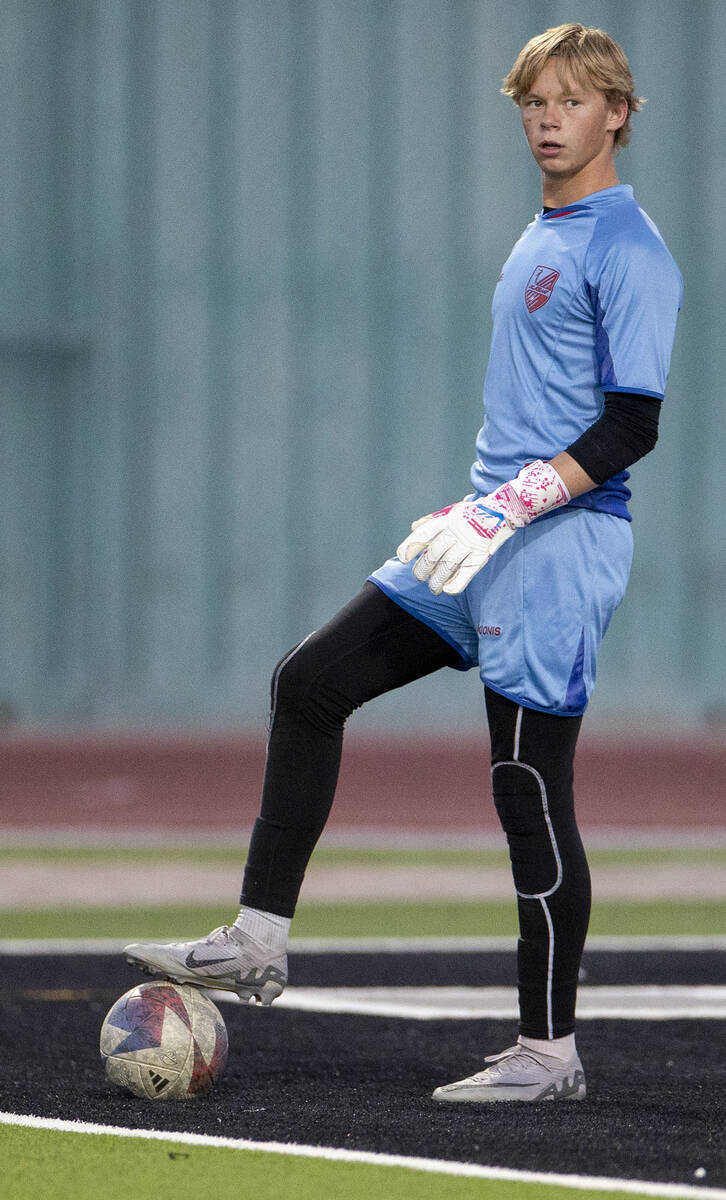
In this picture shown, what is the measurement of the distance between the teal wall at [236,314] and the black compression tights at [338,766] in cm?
945

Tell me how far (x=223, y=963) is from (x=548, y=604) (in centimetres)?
111

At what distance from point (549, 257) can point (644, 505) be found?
33.6ft

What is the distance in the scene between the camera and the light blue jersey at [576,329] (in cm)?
383

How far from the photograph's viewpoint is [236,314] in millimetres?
13648

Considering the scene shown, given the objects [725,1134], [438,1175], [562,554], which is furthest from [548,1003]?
[562,554]

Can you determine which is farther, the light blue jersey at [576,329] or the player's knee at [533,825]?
the player's knee at [533,825]

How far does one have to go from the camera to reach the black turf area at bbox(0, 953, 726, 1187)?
139 inches

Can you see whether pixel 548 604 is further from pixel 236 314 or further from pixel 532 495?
pixel 236 314

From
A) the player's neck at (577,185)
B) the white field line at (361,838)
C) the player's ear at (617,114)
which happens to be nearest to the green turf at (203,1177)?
the player's neck at (577,185)

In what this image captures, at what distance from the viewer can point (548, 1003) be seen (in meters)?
4.00

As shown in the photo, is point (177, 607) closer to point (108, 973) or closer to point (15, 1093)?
point (108, 973)

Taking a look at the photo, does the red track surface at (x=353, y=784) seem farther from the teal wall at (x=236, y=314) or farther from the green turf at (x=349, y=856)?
the green turf at (x=349, y=856)

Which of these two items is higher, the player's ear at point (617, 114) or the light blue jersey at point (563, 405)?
the player's ear at point (617, 114)

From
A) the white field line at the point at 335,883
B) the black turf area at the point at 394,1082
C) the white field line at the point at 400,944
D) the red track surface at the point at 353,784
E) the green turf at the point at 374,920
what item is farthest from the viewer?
the red track surface at the point at 353,784
